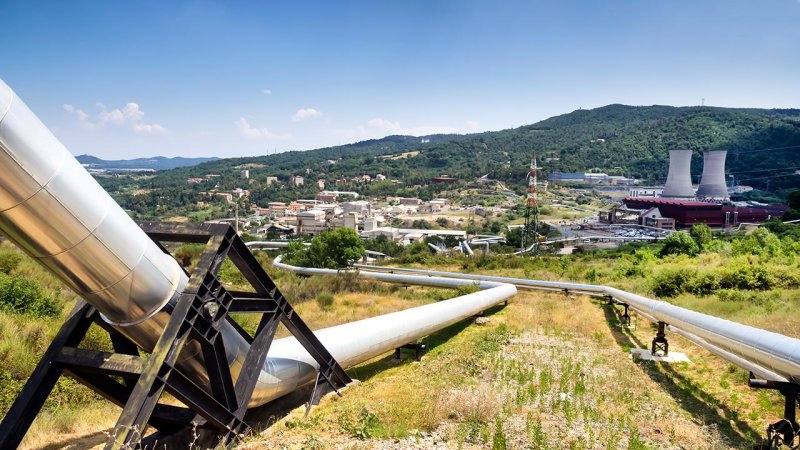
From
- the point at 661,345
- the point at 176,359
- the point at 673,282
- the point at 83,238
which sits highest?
the point at 83,238

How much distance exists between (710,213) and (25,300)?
95.1m

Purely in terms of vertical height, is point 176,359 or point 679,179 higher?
point 176,359

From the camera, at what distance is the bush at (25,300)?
38.9ft

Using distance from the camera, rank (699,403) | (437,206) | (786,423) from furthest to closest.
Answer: (437,206), (699,403), (786,423)

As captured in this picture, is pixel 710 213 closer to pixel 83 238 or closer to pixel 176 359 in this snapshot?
pixel 176 359

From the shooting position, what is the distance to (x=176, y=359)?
17.6 feet

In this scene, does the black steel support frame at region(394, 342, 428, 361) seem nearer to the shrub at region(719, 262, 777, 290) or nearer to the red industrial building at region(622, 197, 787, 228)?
the shrub at region(719, 262, 777, 290)

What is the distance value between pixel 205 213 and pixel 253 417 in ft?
399

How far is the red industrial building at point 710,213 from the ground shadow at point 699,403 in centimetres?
8214

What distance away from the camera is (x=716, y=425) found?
26.5ft

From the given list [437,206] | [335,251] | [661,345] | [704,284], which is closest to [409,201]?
[437,206]

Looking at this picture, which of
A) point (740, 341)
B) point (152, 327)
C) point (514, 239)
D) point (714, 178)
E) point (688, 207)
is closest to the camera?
point (152, 327)

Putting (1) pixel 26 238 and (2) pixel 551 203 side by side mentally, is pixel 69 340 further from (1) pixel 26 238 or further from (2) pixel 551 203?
(2) pixel 551 203

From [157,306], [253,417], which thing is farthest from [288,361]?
[157,306]
